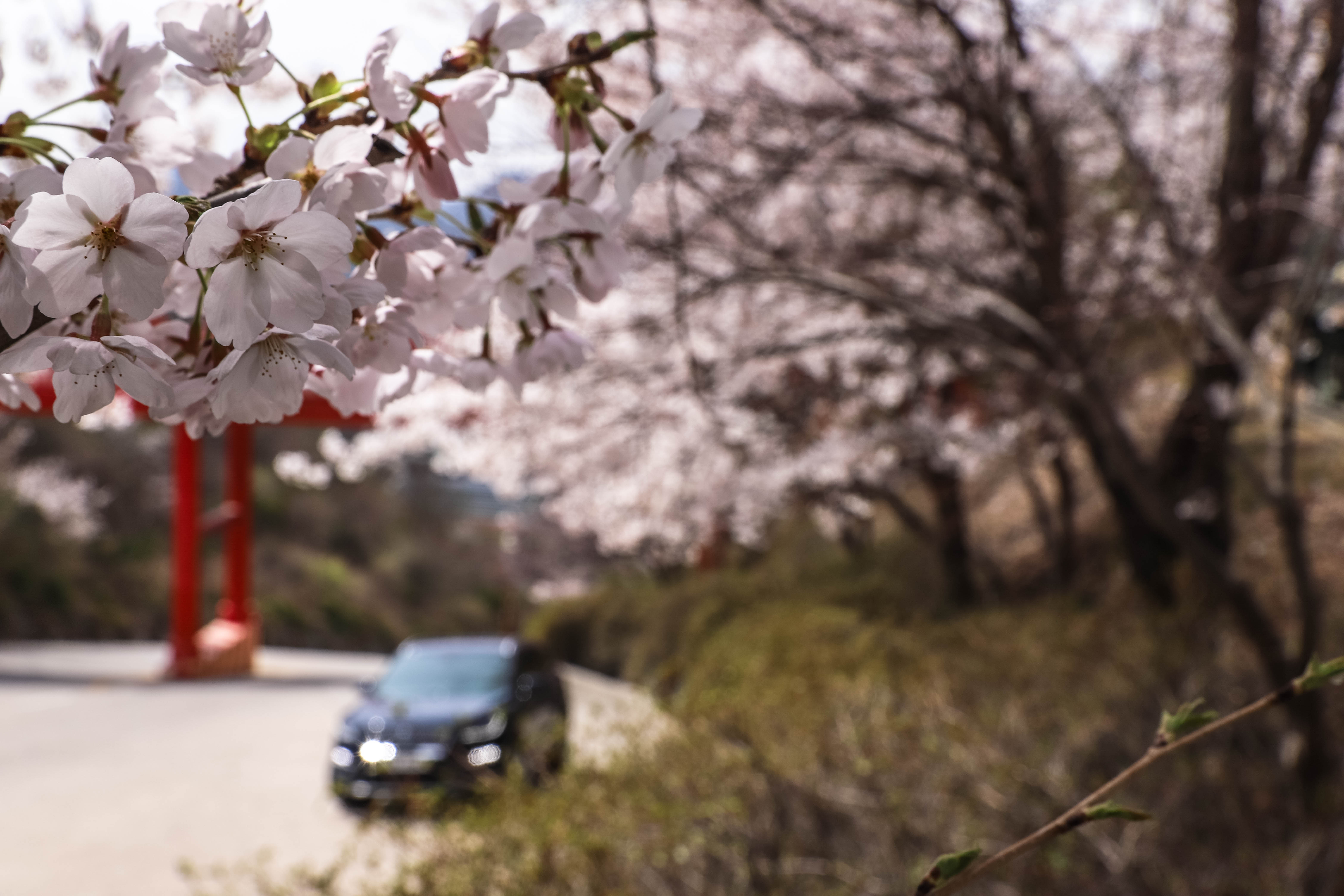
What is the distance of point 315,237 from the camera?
1.95ft

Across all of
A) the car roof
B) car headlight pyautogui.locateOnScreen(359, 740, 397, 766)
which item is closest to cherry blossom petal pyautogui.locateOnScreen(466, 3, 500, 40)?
car headlight pyautogui.locateOnScreen(359, 740, 397, 766)

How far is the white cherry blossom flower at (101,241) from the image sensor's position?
0.57m

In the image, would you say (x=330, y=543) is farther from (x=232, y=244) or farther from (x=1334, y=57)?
(x=232, y=244)

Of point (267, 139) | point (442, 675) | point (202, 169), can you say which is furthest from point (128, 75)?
point (442, 675)

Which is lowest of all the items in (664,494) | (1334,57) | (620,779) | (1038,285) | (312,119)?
(620,779)

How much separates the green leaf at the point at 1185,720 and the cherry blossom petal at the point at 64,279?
0.65 m

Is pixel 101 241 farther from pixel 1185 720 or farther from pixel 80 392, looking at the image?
pixel 1185 720

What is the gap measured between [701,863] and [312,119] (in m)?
2.77

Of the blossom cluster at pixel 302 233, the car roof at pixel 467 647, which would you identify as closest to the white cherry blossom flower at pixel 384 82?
the blossom cluster at pixel 302 233

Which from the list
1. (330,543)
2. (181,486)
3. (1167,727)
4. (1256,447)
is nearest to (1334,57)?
(1167,727)

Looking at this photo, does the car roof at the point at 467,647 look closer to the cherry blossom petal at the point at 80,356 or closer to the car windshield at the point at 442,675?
the car windshield at the point at 442,675


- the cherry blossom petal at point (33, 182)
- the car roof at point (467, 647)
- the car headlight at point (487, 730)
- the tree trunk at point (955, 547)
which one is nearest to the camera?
the cherry blossom petal at point (33, 182)

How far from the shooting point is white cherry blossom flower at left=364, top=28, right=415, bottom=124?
2.39ft

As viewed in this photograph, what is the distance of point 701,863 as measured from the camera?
309cm
